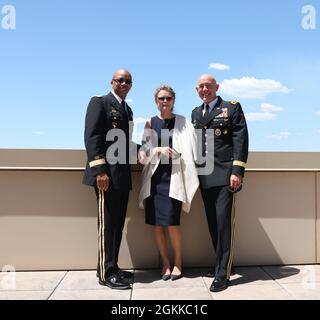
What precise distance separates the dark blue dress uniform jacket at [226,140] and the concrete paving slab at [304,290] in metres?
1.03

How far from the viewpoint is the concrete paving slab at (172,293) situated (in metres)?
3.02

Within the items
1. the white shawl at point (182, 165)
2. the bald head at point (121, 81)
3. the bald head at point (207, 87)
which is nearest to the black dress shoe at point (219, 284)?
the white shawl at point (182, 165)

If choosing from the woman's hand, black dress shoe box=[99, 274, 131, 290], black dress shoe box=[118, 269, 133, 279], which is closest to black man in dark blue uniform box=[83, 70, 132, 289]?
black dress shoe box=[99, 274, 131, 290]

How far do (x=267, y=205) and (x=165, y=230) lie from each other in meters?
1.09

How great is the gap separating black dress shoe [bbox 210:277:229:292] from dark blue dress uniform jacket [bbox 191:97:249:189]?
80cm

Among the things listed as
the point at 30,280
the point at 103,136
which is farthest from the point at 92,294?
the point at 103,136

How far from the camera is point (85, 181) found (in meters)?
3.30

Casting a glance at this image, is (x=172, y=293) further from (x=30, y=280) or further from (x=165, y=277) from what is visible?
(x=30, y=280)

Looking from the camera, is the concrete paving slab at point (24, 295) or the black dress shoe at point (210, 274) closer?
A: the concrete paving slab at point (24, 295)

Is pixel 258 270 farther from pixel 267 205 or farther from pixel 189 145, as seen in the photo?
pixel 189 145

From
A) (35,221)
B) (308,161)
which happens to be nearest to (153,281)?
(35,221)

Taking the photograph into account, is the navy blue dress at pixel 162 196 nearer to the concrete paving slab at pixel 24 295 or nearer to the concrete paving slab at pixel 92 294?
the concrete paving slab at pixel 92 294

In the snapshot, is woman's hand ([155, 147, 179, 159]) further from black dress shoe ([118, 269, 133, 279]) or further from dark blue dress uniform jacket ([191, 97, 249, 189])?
black dress shoe ([118, 269, 133, 279])

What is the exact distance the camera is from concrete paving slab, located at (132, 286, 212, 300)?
9.92 feet
